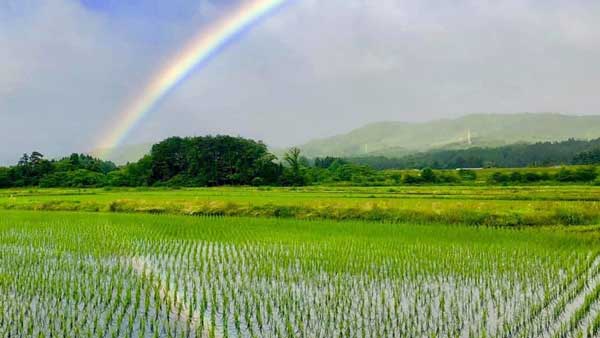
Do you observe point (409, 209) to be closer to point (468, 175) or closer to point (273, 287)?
point (273, 287)

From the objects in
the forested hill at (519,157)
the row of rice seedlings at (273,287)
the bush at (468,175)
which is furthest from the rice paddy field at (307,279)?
the forested hill at (519,157)

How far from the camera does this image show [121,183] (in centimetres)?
4744

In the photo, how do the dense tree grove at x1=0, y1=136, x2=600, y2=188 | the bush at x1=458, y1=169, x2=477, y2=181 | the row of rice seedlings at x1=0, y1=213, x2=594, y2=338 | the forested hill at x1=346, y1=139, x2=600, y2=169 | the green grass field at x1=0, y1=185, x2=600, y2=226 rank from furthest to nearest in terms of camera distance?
the forested hill at x1=346, y1=139, x2=600, y2=169, the dense tree grove at x1=0, y1=136, x2=600, y2=188, the bush at x1=458, y1=169, x2=477, y2=181, the green grass field at x1=0, y1=185, x2=600, y2=226, the row of rice seedlings at x1=0, y1=213, x2=594, y2=338

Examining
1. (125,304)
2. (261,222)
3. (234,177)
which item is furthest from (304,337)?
(234,177)

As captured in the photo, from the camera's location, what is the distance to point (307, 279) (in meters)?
7.13

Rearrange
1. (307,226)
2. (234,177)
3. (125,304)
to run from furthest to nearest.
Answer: (234,177), (307,226), (125,304)

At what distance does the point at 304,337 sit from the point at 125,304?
2494 mm

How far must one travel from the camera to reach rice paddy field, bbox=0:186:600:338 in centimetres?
504

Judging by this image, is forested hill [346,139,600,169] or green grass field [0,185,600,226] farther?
forested hill [346,139,600,169]

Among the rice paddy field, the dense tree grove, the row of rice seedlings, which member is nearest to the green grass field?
the rice paddy field

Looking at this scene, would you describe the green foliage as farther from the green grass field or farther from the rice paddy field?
the rice paddy field

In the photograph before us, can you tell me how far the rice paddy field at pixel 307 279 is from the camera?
5035 mm

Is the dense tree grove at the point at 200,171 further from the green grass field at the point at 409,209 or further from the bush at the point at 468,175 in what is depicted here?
the green grass field at the point at 409,209

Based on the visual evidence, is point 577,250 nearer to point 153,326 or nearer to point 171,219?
point 153,326
